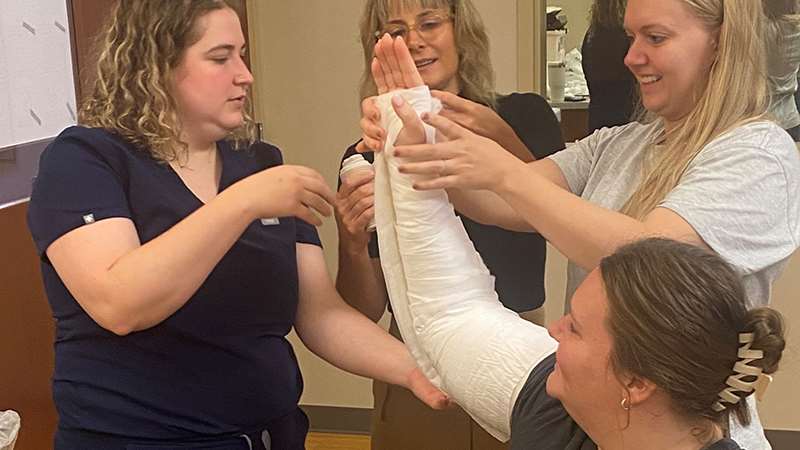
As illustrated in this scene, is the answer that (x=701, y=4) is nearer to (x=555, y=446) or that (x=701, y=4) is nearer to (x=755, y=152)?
(x=755, y=152)

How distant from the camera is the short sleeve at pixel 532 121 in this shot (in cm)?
193

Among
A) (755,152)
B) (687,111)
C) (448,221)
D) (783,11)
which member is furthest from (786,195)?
(783,11)

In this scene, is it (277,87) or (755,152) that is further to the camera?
(277,87)

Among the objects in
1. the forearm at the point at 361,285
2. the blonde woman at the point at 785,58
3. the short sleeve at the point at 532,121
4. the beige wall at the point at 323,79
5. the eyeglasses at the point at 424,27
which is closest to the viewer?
the forearm at the point at 361,285

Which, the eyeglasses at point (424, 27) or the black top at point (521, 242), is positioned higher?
the eyeglasses at point (424, 27)

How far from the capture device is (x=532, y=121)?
6.40ft

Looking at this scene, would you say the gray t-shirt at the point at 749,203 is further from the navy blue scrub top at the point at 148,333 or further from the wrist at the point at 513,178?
the navy blue scrub top at the point at 148,333

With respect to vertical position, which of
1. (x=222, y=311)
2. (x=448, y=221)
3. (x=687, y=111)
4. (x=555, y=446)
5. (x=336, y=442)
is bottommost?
(x=336, y=442)

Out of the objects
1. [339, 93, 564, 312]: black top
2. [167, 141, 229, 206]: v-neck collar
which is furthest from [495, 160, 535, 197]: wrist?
[339, 93, 564, 312]: black top

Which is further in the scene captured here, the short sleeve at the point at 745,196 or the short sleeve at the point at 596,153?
the short sleeve at the point at 596,153

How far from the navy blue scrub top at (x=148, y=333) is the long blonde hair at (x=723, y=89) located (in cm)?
59

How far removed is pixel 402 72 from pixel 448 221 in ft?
0.76

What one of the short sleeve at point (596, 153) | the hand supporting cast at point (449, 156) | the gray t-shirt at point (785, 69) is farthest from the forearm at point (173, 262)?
the gray t-shirt at point (785, 69)

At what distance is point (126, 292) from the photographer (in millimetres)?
1151
